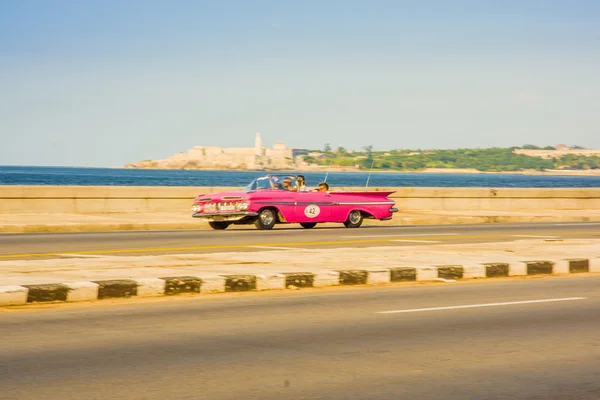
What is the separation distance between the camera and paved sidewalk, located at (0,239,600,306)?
11242 mm

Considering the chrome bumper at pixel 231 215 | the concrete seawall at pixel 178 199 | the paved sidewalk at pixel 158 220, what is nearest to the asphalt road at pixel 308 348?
the chrome bumper at pixel 231 215

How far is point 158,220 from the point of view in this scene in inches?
1061

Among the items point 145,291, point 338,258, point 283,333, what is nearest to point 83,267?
point 145,291

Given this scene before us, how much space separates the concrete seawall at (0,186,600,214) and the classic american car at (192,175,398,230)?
600 cm

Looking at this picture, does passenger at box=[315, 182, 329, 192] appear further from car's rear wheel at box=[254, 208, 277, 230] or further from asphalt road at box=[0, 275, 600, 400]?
asphalt road at box=[0, 275, 600, 400]

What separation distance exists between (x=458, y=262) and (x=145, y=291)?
5.37 m

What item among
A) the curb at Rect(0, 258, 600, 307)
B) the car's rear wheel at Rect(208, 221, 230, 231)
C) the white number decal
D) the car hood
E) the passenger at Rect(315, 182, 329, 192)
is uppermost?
the passenger at Rect(315, 182, 329, 192)

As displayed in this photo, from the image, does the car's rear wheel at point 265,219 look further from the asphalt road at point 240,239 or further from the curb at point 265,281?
the curb at point 265,281

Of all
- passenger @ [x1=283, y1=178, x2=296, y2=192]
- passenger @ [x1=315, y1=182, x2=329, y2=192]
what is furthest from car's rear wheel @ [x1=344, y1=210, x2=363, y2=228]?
passenger @ [x1=283, y1=178, x2=296, y2=192]

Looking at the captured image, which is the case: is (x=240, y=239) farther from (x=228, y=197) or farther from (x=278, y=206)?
(x=278, y=206)

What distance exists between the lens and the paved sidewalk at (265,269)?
1124cm

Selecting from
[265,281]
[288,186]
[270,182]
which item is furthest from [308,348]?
[288,186]

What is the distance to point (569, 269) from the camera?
15.3 meters

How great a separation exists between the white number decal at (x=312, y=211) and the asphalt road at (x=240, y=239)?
1.41 ft
